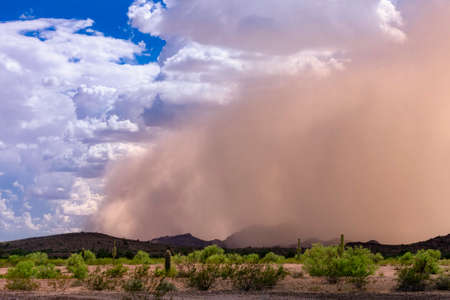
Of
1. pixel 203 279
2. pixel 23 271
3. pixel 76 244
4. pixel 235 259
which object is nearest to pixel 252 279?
pixel 203 279

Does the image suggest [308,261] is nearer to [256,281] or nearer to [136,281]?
[256,281]

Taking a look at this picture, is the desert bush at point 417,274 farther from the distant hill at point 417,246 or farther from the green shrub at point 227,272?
the distant hill at point 417,246

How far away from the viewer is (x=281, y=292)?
2622cm

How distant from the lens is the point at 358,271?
3052 cm

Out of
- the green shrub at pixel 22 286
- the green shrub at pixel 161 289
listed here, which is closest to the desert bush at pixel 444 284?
the green shrub at pixel 161 289

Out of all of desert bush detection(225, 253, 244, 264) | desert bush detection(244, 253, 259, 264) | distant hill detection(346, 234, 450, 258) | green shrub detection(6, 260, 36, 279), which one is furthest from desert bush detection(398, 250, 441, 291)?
distant hill detection(346, 234, 450, 258)

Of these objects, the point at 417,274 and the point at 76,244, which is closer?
the point at 417,274

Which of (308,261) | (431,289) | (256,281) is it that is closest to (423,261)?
(431,289)

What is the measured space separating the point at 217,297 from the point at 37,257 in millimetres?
27490

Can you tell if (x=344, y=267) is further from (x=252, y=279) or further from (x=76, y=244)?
(x=76, y=244)

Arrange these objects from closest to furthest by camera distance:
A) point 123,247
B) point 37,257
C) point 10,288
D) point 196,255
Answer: point 10,288 < point 37,257 < point 196,255 < point 123,247

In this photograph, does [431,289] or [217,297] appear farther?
[431,289]

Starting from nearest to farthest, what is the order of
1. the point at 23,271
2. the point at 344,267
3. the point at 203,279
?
the point at 203,279, the point at 344,267, the point at 23,271

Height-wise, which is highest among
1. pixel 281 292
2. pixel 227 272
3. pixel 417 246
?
pixel 417 246
